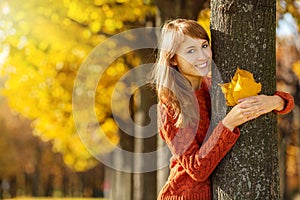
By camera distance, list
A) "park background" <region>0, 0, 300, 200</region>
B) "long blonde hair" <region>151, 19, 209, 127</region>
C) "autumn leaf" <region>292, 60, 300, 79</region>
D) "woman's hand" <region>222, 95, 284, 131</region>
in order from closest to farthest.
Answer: "woman's hand" <region>222, 95, 284, 131</region> → "long blonde hair" <region>151, 19, 209, 127</region> → "park background" <region>0, 0, 300, 200</region> → "autumn leaf" <region>292, 60, 300, 79</region>

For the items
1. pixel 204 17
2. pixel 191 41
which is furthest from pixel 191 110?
pixel 204 17

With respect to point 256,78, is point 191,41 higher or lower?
higher

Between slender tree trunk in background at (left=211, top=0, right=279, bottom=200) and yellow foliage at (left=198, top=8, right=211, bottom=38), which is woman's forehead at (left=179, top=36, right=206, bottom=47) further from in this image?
yellow foliage at (left=198, top=8, right=211, bottom=38)

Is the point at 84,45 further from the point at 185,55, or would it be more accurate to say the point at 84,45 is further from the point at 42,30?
the point at 185,55

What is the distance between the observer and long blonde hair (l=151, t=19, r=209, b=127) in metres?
4.59

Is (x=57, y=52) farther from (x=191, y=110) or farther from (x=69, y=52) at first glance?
(x=191, y=110)

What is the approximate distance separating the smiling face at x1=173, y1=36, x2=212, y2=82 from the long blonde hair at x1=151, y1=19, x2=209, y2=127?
3cm

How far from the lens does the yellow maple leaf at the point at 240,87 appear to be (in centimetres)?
433

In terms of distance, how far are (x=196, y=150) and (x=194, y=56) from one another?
2.12 feet

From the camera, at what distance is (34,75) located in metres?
15.1

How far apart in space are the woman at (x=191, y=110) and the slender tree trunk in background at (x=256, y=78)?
0.27 feet

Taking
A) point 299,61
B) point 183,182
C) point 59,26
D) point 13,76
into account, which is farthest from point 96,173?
point 183,182

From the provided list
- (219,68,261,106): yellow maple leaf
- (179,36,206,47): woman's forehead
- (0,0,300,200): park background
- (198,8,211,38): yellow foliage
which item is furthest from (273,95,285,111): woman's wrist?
(198,8,211,38): yellow foliage

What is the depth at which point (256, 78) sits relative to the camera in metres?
4.41
